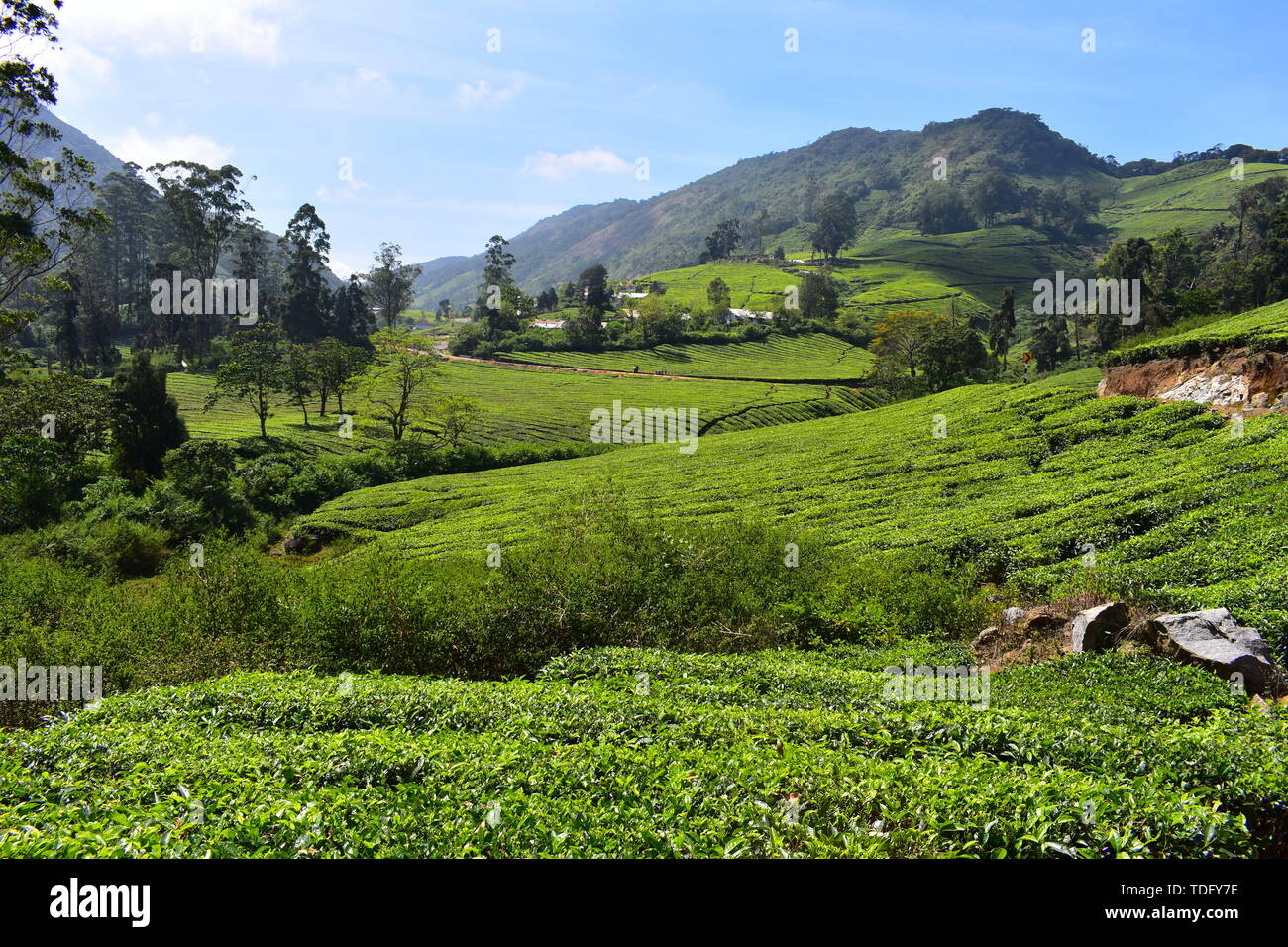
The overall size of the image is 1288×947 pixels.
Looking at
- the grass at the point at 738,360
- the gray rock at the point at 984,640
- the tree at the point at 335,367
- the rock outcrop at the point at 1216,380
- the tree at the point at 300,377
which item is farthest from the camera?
the grass at the point at 738,360

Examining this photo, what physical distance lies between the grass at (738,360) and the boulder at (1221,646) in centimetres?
7531

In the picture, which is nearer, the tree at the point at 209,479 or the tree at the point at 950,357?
the tree at the point at 209,479

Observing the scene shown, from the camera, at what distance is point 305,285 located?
104 metres

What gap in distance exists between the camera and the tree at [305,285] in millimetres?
101062

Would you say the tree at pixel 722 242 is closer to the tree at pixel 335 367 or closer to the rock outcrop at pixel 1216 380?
the tree at pixel 335 367

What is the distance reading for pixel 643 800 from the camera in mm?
6469

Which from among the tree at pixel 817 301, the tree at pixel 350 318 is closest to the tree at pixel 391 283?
the tree at pixel 350 318

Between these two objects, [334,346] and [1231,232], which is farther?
[1231,232]

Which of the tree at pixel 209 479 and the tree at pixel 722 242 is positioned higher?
the tree at pixel 722 242

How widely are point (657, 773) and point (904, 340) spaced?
78.9 m

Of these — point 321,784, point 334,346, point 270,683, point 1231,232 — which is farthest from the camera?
point 1231,232
